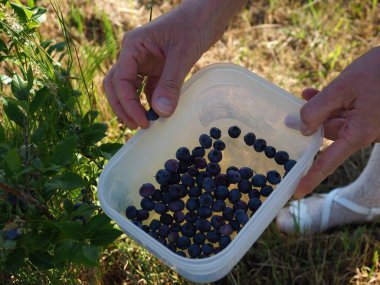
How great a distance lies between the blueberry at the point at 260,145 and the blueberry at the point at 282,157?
4cm

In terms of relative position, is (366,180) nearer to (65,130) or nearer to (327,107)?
(327,107)

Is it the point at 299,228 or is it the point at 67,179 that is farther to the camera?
the point at 299,228

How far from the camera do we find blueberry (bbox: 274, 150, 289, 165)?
4.64ft

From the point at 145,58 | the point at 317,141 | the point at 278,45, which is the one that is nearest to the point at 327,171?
the point at 317,141

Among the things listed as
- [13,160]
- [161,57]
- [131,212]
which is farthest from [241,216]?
[13,160]

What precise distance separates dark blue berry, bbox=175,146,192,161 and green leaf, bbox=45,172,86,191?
38 cm

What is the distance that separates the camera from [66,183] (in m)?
1.08

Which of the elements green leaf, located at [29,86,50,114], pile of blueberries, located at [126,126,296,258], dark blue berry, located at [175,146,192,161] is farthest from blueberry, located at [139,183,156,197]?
green leaf, located at [29,86,50,114]

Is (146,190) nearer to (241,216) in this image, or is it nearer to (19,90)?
(241,216)

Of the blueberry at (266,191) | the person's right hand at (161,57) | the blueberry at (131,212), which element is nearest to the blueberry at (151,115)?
the person's right hand at (161,57)

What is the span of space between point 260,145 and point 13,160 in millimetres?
660

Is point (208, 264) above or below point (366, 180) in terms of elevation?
above

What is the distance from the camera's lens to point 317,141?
1.23 meters

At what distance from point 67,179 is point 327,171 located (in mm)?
560
